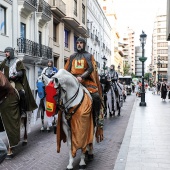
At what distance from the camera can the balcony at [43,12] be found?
21844 millimetres

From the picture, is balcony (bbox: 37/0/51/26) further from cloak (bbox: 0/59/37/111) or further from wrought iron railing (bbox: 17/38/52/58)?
cloak (bbox: 0/59/37/111)

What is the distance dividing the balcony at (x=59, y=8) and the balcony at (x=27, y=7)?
3.25 m

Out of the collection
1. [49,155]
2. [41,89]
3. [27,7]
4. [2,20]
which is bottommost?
[49,155]

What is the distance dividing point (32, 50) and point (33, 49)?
0.20 meters

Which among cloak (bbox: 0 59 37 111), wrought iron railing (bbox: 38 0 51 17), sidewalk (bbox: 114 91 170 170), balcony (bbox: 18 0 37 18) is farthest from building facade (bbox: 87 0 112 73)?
cloak (bbox: 0 59 37 111)

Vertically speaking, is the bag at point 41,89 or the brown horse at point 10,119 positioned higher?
the bag at point 41,89

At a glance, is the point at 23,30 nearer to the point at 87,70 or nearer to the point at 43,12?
the point at 43,12

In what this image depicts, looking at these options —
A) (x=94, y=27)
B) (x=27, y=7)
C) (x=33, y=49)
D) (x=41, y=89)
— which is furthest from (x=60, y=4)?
(x=94, y=27)

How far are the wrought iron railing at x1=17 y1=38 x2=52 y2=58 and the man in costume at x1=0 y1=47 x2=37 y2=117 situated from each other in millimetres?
12985

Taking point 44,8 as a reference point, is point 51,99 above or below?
below

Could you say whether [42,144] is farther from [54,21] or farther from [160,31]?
[160,31]

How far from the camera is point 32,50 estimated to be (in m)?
20.7

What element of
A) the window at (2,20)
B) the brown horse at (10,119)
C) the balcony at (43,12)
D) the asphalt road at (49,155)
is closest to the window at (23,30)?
the balcony at (43,12)

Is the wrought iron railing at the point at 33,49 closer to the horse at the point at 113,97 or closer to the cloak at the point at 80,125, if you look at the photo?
the horse at the point at 113,97
